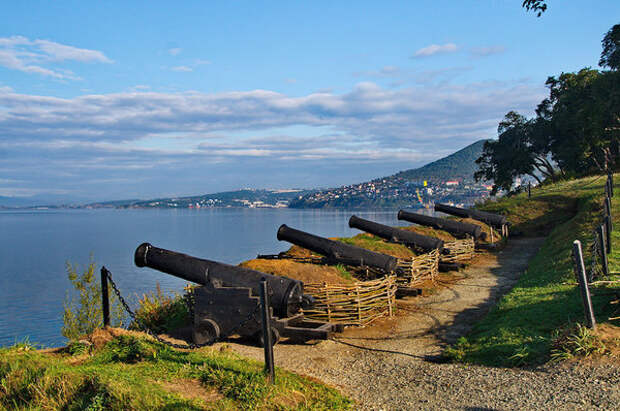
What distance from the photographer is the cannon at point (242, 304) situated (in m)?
9.16

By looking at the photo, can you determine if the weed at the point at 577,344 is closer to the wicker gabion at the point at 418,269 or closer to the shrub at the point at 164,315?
the shrub at the point at 164,315

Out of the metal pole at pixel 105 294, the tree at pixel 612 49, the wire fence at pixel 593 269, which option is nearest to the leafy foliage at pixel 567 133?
the tree at pixel 612 49

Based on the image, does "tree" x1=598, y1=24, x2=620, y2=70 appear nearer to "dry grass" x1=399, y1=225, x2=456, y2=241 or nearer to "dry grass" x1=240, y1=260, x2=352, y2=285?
"dry grass" x1=399, y1=225, x2=456, y2=241

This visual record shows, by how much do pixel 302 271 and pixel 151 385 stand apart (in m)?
6.31

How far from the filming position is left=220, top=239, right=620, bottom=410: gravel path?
574 cm

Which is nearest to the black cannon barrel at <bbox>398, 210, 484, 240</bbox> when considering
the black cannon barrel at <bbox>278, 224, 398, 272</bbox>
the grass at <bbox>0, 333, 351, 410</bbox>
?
the black cannon barrel at <bbox>278, 224, 398, 272</bbox>

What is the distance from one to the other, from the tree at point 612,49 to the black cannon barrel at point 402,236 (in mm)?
26496

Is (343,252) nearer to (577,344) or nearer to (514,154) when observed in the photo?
(577,344)

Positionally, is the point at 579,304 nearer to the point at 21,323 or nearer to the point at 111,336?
the point at 111,336

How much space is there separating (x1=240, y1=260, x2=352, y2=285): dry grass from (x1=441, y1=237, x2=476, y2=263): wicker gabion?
7.12m

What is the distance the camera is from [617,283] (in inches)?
356

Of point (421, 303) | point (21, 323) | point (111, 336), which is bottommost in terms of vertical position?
point (21, 323)

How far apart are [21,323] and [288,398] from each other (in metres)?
20.7

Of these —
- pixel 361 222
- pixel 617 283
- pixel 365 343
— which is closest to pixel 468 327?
pixel 365 343
